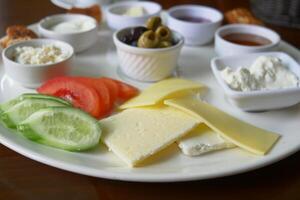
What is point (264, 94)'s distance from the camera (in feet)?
4.52

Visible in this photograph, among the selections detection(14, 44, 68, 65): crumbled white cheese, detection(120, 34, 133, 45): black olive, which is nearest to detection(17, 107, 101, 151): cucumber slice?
detection(14, 44, 68, 65): crumbled white cheese

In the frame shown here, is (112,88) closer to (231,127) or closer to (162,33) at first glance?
(162,33)

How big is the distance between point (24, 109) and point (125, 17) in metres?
0.79

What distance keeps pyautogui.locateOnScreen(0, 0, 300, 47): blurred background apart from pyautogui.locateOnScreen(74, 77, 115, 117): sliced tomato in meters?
0.80

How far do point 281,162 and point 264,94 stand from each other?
218 millimetres

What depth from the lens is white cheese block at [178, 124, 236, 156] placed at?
124 centimetres

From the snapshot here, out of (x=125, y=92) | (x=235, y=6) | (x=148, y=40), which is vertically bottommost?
(x=235, y=6)

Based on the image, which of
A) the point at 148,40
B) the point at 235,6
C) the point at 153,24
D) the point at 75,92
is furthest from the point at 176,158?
the point at 235,6

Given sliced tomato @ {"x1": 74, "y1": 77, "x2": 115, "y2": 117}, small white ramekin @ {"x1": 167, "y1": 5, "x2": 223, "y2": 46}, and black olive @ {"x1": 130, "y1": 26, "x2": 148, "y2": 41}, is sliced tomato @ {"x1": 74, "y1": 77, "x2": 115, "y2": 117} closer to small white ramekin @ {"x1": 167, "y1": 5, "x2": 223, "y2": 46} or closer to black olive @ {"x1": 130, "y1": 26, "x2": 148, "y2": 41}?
black olive @ {"x1": 130, "y1": 26, "x2": 148, "y2": 41}

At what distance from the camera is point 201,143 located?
4.12ft

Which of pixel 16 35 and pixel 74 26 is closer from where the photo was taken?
pixel 16 35

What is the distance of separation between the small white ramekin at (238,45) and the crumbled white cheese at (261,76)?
202 mm

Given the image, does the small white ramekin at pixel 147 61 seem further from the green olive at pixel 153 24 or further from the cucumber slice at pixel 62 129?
the cucumber slice at pixel 62 129

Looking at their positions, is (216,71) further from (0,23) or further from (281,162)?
(0,23)
